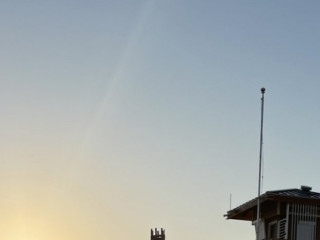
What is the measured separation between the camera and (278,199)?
46.5 meters

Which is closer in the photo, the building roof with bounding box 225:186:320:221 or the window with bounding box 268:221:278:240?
the building roof with bounding box 225:186:320:221

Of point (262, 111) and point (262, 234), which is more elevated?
point (262, 111)

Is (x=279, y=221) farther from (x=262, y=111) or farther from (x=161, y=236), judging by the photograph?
(x=161, y=236)

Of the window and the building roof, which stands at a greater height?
the building roof

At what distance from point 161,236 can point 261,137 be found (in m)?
12.8

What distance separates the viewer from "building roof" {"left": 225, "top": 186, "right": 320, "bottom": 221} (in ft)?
152

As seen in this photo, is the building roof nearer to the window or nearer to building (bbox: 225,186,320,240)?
building (bbox: 225,186,320,240)

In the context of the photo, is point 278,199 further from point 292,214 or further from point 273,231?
point 273,231

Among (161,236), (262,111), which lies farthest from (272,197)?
(161,236)

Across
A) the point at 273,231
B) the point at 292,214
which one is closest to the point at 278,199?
the point at 292,214

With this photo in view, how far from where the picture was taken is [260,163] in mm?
47938

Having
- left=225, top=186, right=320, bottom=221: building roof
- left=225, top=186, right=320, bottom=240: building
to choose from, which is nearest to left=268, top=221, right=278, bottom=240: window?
left=225, top=186, right=320, bottom=240: building

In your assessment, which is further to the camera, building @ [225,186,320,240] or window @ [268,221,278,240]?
window @ [268,221,278,240]

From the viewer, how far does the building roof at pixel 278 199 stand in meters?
46.5
